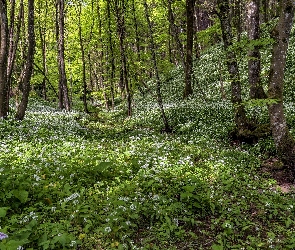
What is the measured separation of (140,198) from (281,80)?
6374mm

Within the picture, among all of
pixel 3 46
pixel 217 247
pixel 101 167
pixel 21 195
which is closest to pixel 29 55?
pixel 3 46

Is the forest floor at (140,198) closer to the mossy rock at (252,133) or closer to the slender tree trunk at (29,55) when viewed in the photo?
the mossy rock at (252,133)

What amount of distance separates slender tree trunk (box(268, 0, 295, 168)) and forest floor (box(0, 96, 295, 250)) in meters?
0.84

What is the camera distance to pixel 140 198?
798cm

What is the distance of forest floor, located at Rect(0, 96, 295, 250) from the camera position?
260 inches

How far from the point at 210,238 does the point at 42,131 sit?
10174mm

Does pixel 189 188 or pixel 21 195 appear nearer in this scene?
pixel 21 195

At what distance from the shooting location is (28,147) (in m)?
11.4

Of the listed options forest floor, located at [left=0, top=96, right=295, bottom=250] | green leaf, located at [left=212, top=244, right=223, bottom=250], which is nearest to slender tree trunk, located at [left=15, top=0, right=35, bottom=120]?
forest floor, located at [left=0, top=96, right=295, bottom=250]

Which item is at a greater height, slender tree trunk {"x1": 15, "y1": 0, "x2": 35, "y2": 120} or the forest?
slender tree trunk {"x1": 15, "y1": 0, "x2": 35, "y2": 120}

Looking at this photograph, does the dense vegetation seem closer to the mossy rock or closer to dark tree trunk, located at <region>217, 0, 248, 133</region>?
the mossy rock

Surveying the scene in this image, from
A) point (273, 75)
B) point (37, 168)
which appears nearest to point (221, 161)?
point (273, 75)

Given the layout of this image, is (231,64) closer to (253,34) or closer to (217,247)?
(253,34)

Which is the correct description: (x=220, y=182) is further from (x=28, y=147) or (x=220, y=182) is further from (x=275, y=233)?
(x=28, y=147)
